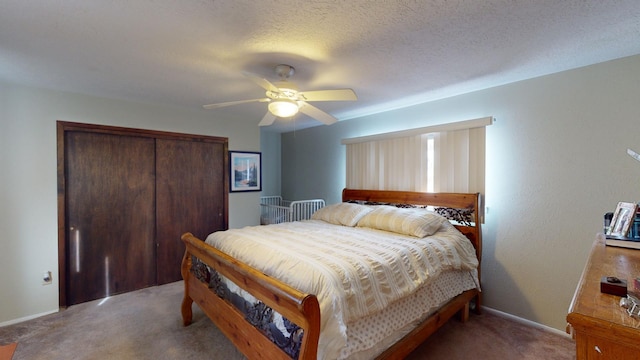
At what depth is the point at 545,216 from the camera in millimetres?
2535

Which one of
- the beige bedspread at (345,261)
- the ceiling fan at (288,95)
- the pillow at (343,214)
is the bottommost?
the beige bedspread at (345,261)

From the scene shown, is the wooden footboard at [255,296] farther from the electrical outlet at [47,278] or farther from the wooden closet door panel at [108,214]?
the electrical outlet at [47,278]

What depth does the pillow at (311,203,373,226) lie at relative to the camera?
3206mm

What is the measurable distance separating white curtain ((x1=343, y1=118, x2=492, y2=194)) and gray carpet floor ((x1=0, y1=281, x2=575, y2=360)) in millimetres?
1411

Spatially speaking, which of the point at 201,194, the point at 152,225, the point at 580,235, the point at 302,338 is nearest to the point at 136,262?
the point at 152,225

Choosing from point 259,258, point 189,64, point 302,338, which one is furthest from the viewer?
point 189,64

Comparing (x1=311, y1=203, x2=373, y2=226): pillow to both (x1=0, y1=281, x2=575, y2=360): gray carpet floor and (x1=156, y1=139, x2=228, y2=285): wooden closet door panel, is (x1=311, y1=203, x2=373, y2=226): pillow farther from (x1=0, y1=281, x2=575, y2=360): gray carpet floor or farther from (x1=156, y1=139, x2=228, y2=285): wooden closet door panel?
(x1=156, y1=139, x2=228, y2=285): wooden closet door panel

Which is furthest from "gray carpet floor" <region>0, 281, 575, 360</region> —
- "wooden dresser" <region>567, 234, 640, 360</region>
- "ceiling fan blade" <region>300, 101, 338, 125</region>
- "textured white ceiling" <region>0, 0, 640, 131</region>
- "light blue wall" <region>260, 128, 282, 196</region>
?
"light blue wall" <region>260, 128, 282, 196</region>

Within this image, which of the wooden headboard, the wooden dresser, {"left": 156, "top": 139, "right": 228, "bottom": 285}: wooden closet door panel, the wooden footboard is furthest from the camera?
{"left": 156, "top": 139, "right": 228, "bottom": 285}: wooden closet door panel

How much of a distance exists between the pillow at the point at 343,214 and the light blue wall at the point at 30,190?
112 inches

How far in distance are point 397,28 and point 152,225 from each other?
356 cm

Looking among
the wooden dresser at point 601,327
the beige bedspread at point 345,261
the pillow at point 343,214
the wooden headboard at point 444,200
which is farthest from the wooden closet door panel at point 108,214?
the wooden dresser at point 601,327

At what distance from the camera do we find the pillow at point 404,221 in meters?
2.62

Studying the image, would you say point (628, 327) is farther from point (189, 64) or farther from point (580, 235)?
point (189, 64)
